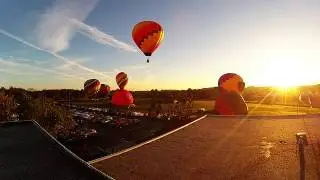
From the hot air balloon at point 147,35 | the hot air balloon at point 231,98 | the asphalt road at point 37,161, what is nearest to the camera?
the asphalt road at point 37,161

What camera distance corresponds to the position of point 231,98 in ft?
129

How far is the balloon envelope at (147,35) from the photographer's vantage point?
36906 millimetres

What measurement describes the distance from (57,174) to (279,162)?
684 centimetres

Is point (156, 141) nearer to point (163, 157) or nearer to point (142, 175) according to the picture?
point (163, 157)

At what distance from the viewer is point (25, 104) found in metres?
42.2

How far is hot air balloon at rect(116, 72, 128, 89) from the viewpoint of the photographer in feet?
232

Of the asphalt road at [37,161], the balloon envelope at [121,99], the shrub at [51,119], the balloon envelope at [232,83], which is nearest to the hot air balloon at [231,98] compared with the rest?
the balloon envelope at [232,83]

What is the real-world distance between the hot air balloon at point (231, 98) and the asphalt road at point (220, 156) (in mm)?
20312

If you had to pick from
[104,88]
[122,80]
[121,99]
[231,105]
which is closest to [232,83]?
[231,105]

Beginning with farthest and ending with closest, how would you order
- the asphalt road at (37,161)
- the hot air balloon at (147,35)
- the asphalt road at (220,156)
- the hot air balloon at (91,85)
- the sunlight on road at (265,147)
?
1. the hot air balloon at (91,85)
2. the hot air balloon at (147,35)
3. the sunlight on road at (265,147)
4. the asphalt road at (220,156)
5. the asphalt road at (37,161)

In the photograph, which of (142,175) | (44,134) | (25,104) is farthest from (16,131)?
(25,104)

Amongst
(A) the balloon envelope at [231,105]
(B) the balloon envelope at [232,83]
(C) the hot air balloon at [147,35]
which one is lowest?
(A) the balloon envelope at [231,105]

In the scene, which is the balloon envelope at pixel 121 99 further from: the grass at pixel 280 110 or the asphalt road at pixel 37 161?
the asphalt road at pixel 37 161

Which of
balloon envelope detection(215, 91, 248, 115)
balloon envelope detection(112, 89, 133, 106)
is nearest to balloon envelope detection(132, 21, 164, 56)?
balloon envelope detection(215, 91, 248, 115)
